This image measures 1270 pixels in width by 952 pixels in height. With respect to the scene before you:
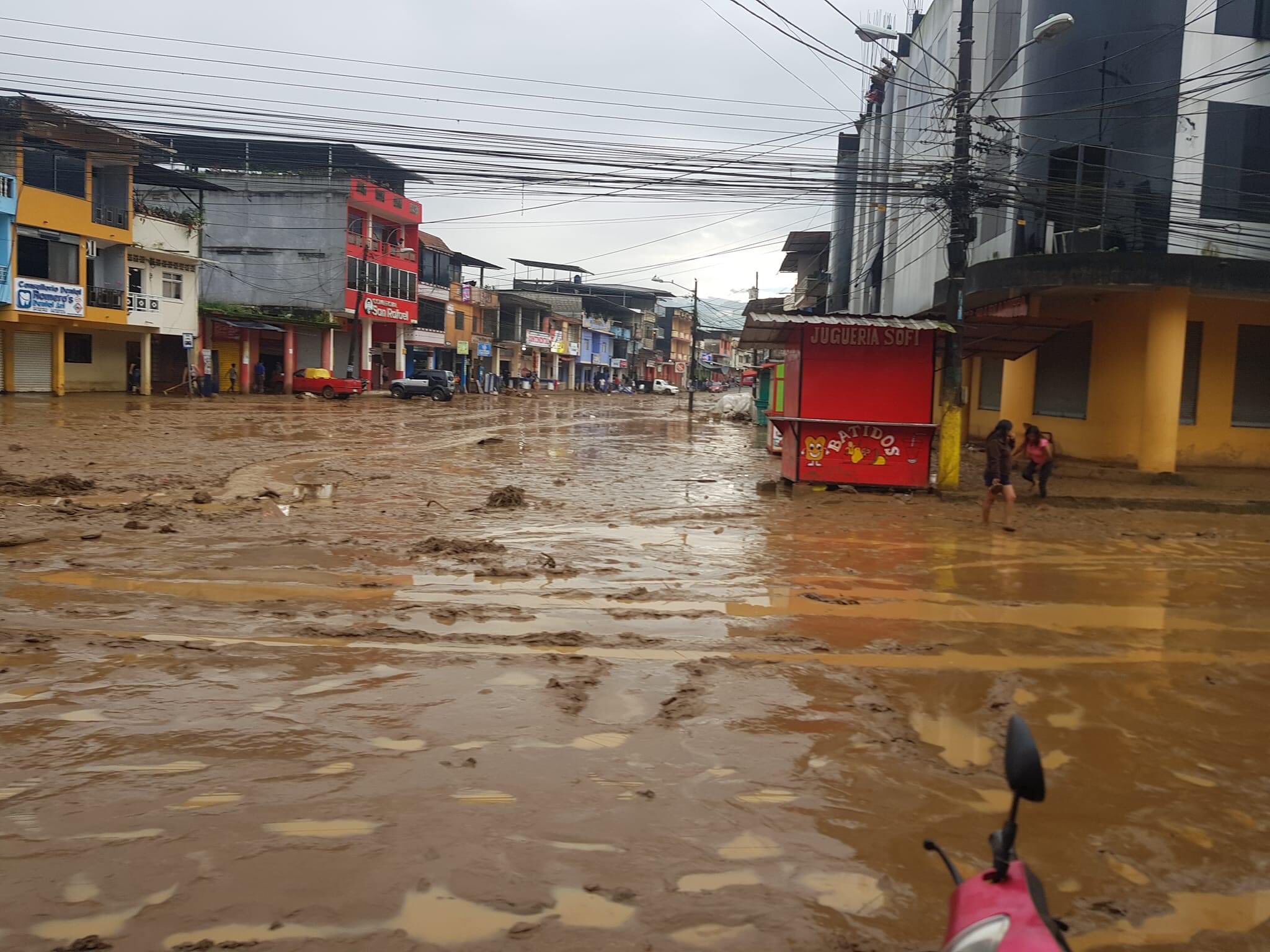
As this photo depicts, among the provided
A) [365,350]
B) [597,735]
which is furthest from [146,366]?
[597,735]

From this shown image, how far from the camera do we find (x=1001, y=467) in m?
13.1

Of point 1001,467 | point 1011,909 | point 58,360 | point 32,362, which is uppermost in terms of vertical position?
point 58,360

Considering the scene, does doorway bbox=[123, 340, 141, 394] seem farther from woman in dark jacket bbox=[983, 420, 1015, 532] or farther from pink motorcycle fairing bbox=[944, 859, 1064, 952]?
pink motorcycle fairing bbox=[944, 859, 1064, 952]

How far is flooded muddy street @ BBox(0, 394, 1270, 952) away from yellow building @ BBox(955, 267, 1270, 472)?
7859 millimetres

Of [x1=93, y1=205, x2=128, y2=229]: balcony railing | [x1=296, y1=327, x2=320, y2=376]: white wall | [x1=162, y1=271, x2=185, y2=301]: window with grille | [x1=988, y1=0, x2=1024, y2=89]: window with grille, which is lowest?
[x1=296, y1=327, x2=320, y2=376]: white wall

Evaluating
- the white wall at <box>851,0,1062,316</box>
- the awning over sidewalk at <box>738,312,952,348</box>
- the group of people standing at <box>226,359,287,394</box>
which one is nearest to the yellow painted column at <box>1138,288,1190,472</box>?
the white wall at <box>851,0,1062,316</box>

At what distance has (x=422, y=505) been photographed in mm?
13281

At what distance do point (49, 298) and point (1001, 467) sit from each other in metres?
32.7

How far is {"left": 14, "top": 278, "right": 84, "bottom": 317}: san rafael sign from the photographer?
32.2 metres

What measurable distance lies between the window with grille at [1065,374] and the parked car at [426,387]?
112 ft

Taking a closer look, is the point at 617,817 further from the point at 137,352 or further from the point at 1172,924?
the point at 137,352

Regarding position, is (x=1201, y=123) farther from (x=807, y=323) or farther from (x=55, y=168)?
(x=55, y=168)

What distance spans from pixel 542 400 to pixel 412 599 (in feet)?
174

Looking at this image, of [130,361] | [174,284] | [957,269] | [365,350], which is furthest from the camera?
[365,350]
